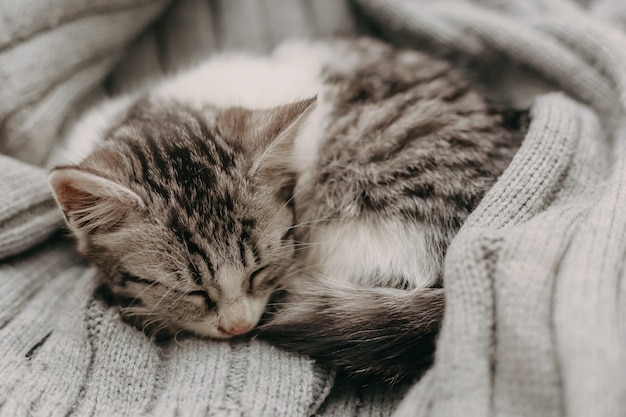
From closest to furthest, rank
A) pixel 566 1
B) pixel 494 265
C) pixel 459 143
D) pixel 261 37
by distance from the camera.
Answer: pixel 494 265
pixel 459 143
pixel 566 1
pixel 261 37

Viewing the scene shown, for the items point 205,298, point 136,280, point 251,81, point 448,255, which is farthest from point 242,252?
point 251,81

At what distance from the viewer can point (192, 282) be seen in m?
0.99

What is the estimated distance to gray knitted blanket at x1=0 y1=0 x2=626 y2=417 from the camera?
75cm

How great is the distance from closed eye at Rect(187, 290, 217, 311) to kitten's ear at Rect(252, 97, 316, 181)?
250mm

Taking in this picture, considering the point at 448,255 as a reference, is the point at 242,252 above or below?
below

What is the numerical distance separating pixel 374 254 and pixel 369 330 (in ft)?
0.64

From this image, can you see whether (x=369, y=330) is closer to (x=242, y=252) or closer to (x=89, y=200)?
(x=242, y=252)

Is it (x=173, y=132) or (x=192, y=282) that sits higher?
(x=173, y=132)

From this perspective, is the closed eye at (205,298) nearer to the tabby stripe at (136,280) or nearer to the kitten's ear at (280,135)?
the tabby stripe at (136,280)

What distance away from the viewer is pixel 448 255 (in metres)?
0.88

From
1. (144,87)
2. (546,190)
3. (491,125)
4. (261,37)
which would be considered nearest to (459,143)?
(491,125)

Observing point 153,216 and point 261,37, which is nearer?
point 153,216

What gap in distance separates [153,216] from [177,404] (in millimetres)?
331

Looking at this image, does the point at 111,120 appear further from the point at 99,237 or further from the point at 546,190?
the point at 546,190
